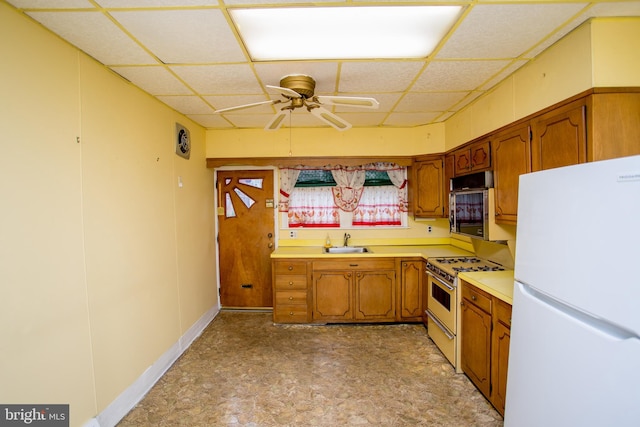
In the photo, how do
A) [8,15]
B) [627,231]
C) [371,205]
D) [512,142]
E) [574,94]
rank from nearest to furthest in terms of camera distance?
1. [627,231]
2. [8,15]
3. [574,94]
4. [512,142]
5. [371,205]

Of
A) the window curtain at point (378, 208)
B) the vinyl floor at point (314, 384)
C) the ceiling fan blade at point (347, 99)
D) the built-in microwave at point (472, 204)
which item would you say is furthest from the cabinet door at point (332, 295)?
the ceiling fan blade at point (347, 99)

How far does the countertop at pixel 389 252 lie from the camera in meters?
3.40

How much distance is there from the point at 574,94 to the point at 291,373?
9.75 feet

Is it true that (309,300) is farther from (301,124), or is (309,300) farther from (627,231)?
(627,231)

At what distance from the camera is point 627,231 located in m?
0.93

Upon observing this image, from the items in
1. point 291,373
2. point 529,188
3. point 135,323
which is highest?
point 529,188

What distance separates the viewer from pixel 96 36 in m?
1.63

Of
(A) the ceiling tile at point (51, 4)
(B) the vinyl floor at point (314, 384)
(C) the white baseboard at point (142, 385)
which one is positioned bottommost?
(B) the vinyl floor at point (314, 384)

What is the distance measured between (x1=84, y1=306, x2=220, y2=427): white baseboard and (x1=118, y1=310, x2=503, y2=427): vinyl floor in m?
0.06

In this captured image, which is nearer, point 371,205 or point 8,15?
point 8,15

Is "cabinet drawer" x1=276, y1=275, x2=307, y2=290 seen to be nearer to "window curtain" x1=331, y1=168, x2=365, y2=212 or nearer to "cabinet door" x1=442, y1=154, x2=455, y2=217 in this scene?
"window curtain" x1=331, y1=168, x2=365, y2=212

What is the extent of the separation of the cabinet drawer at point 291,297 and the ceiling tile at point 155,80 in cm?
248

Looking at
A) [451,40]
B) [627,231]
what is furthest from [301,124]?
[627,231]

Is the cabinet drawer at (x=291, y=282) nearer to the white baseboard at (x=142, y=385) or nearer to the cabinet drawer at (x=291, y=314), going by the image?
the cabinet drawer at (x=291, y=314)
